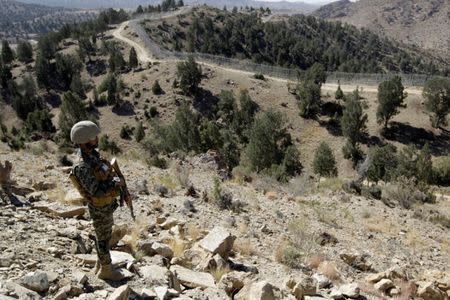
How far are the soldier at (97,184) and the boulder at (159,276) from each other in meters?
0.48

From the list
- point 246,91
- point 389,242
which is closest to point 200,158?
point 389,242

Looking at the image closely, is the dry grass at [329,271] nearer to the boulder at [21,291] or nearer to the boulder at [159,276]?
the boulder at [159,276]

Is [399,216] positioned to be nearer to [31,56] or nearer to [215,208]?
[215,208]

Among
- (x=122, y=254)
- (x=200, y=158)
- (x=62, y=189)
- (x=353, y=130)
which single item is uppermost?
(x=122, y=254)

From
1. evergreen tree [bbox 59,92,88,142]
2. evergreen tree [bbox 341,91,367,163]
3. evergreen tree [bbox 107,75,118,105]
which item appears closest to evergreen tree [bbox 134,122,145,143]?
evergreen tree [bbox 59,92,88,142]

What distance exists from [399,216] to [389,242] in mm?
2941

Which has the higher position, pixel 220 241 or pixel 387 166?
pixel 220 241

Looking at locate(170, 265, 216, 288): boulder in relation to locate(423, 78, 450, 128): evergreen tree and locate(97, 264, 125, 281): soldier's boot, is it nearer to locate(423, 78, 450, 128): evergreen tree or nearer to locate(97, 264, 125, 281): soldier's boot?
locate(97, 264, 125, 281): soldier's boot

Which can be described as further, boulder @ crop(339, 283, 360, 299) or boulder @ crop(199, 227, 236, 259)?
boulder @ crop(199, 227, 236, 259)

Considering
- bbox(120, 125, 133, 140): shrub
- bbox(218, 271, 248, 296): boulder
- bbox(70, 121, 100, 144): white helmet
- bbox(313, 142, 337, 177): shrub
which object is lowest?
bbox(120, 125, 133, 140): shrub

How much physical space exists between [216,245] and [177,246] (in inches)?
29.4

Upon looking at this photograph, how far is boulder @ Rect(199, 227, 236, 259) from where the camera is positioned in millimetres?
7335

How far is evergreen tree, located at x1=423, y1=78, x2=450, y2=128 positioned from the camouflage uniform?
47900 millimetres

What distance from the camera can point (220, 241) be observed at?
741 cm
